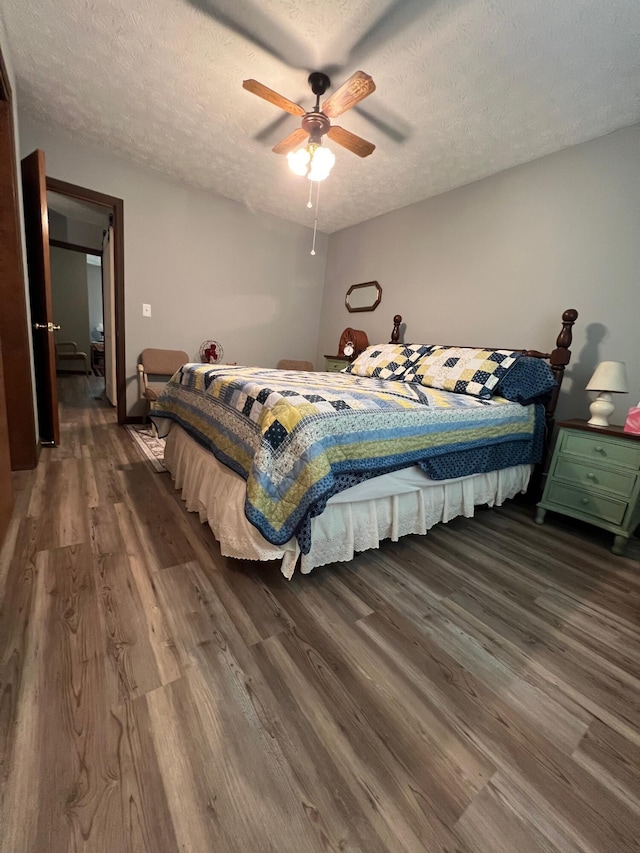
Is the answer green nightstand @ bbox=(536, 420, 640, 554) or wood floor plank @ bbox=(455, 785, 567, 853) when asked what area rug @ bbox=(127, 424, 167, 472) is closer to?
wood floor plank @ bbox=(455, 785, 567, 853)

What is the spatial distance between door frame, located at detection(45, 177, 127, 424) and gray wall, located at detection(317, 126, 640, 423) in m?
2.67

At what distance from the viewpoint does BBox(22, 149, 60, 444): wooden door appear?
7.67ft

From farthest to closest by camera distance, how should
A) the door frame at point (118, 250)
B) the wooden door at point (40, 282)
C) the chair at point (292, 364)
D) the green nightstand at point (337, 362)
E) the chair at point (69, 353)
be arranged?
1. the chair at point (69, 353)
2. the chair at point (292, 364)
3. the green nightstand at point (337, 362)
4. the door frame at point (118, 250)
5. the wooden door at point (40, 282)

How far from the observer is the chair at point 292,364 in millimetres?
4340

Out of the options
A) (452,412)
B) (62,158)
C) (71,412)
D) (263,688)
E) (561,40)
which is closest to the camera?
(263,688)

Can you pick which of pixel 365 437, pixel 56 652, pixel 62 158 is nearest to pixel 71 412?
pixel 62 158

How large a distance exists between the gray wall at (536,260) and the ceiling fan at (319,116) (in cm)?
131

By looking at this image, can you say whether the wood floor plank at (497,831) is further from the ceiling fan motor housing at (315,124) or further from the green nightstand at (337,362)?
the green nightstand at (337,362)

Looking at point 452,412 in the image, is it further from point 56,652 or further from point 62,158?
point 62,158

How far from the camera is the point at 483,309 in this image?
284 cm

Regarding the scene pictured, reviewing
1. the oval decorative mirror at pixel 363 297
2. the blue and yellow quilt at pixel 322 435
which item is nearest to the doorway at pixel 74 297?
the oval decorative mirror at pixel 363 297

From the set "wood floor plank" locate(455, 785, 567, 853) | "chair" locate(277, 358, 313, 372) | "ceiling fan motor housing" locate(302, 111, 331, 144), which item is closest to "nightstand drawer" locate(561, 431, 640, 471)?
"wood floor plank" locate(455, 785, 567, 853)

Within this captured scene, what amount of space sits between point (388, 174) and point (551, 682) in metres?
3.46

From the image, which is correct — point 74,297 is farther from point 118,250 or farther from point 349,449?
point 349,449
